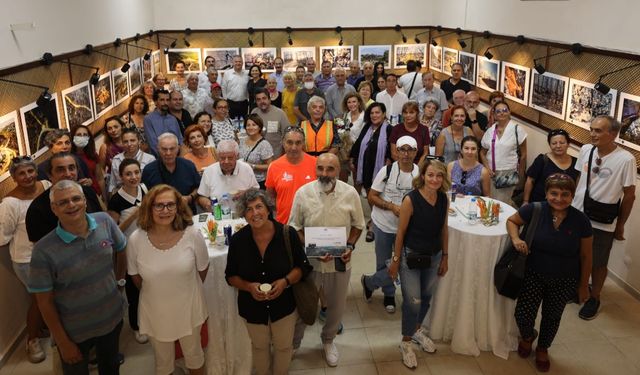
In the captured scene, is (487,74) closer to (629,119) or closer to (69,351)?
(629,119)

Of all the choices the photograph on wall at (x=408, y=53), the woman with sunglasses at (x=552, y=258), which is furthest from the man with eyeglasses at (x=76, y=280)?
the photograph on wall at (x=408, y=53)

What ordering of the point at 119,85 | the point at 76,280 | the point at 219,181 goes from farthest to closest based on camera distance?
1. the point at 119,85
2. the point at 219,181
3. the point at 76,280

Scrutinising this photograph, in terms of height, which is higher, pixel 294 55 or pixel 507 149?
pixel 294 55

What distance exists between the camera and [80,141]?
5422 mm

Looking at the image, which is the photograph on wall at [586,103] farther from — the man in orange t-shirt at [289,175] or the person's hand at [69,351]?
the person's hand at [69,351]

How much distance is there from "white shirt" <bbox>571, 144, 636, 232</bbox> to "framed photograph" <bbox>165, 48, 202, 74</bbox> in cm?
1027

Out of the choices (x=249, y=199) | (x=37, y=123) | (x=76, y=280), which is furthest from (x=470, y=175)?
(x=37, y=123)

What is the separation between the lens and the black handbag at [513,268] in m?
4.05

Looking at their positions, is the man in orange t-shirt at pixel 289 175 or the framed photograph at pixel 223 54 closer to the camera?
the man in orange t-shirt at pixel 289 175

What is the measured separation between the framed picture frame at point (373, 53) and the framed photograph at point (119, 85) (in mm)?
6321

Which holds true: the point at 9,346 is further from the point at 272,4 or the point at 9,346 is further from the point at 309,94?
the point at 272,4

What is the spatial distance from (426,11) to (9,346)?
1204 cm

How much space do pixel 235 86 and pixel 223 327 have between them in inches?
279

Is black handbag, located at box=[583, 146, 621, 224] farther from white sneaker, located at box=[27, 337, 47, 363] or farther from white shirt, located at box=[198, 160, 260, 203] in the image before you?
white sneaker, located at box=[27, 337, 47, 363]
